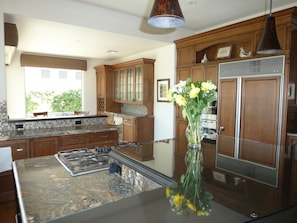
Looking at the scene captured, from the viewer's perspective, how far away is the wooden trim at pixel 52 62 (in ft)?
19.5

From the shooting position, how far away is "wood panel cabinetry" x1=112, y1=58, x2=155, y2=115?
5176 millimetres

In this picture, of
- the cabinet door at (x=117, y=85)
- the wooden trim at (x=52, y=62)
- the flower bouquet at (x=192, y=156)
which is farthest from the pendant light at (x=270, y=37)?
the wooden trim at (x=52, y=62)

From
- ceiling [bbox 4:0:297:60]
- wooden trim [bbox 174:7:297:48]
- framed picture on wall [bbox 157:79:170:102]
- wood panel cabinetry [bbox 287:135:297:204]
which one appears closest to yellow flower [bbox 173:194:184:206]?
wood panel cabinetry [bbox 287:135:297:204]

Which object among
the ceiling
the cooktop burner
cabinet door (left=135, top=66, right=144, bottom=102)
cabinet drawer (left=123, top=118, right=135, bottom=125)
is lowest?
cabinet drawer (left=123, top=118, right=135, bottom=125)

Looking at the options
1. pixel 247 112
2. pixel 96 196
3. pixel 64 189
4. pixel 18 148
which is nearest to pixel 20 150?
pixel 18 148

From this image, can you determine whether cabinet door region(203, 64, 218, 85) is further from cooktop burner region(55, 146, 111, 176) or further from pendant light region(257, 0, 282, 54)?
cooktop burner region(55, 146, 111, 176)

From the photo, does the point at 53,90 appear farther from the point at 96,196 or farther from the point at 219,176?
→ the point at 219,176

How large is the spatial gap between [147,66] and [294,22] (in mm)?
2972

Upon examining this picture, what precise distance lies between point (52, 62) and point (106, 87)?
1.71 m

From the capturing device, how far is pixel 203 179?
4.04ft

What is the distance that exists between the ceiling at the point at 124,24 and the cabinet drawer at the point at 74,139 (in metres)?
1.73

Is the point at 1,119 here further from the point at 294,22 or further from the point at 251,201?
the point at 294,22

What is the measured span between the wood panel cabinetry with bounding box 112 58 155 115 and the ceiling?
0.45m

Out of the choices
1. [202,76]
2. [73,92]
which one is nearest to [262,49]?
[202,76]
